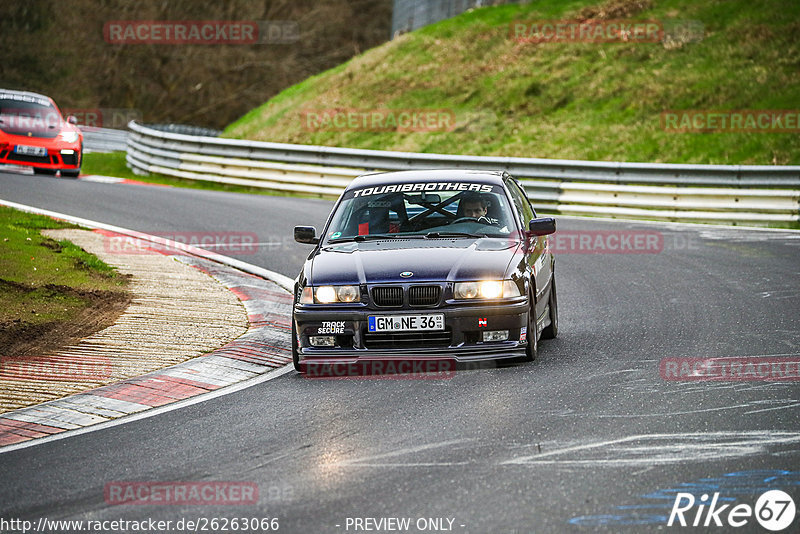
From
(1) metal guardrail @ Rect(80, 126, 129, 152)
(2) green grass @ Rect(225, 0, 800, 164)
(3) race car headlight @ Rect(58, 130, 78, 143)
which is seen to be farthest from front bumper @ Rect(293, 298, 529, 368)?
(1) metal guardrail @ Rect(80, 126, 129, 152)

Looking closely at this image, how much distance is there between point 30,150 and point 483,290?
60.7ft

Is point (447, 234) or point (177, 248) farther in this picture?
point (177, 248)

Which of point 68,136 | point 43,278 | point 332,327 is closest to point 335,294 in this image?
point 332,327

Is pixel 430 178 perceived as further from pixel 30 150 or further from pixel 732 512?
pixel 30 150

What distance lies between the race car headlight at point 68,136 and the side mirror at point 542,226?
17719mm

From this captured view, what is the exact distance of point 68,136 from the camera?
82.5 feet

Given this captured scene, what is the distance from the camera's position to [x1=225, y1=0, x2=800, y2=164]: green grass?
83.9 feet

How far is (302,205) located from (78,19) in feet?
111

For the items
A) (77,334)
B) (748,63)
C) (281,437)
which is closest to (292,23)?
(748,63)

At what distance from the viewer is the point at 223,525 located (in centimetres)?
538

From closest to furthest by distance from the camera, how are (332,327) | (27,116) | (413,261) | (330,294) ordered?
1. (332,327)
2. (330,294)
3. (413,261)
4. (27,116)

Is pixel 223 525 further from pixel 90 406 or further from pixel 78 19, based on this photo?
pixel 78 19

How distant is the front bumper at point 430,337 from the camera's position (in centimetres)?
848

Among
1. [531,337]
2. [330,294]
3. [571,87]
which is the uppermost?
[571,87]
